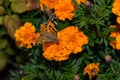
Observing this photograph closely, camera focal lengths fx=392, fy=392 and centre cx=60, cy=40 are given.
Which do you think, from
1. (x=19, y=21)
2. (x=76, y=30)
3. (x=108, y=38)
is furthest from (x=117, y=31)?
(x=19, y=21)

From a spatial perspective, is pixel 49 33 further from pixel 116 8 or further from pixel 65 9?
pixel 116 8

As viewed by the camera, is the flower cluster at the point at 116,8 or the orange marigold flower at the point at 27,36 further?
the orange marigold flower at the point at 27,36

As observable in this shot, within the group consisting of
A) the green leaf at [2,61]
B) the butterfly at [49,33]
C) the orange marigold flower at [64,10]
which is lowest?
the green leaf at [2,61]

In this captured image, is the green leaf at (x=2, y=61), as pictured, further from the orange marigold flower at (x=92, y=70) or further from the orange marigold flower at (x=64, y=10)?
the orange marigold flower at (x=92, y=70)

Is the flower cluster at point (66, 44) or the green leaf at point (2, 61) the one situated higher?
the flower cluster at point (66, 44)

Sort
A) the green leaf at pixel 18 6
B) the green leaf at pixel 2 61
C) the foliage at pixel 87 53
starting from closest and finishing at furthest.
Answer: the foliage at pixel 87 53 → the green leaf at pixel 18 6 → the green leaf at pixel 2 61

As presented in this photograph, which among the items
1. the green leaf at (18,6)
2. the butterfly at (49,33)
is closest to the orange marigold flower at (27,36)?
the butterfly at (49,33)

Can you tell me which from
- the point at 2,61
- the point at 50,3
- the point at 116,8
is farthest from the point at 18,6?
the point at 116,8

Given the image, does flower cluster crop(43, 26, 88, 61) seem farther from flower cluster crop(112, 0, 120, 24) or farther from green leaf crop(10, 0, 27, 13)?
green leaf crop(10, 0, 27, 13)
